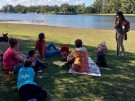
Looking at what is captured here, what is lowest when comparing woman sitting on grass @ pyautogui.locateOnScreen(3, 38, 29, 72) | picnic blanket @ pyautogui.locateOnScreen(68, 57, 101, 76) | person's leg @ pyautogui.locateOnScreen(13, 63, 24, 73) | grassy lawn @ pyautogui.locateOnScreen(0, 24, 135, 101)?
grassy lawn @ pyautogui.locateOnScreen(0, 24, 135, 101)

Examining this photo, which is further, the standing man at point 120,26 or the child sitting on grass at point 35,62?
the standing man at point 120,26

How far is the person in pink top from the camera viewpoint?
28.1 ft

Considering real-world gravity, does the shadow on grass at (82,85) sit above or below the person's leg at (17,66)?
below

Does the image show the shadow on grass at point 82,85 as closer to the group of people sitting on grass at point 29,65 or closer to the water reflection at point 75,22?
the group of people sitting on grass at point 29,65

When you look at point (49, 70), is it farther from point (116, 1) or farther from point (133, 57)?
point (116, 1)

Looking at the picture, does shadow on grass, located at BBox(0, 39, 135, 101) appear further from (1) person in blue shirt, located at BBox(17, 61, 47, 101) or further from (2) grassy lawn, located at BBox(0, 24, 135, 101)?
(1) person in blue shirt, located at BBox(17, 61, 47, 101)

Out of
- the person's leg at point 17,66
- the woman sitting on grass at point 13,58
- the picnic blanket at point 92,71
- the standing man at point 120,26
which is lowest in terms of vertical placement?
the picnic blanket at point 92,71

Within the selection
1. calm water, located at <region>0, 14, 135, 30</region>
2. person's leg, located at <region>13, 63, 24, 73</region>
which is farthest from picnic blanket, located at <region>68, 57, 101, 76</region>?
calm water, located at <region>0, 14, 135, 30</region>

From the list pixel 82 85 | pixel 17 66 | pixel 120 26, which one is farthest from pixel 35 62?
pixel 120 26

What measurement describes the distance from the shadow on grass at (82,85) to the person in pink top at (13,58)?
385mm

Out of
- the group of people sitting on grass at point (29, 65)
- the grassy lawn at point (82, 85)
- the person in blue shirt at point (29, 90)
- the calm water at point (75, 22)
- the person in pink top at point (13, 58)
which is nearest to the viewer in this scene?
the person in blue shirt at point (29, 90)

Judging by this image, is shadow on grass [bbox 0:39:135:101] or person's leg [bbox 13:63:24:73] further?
person's leg [bbox 13:63:24:73]

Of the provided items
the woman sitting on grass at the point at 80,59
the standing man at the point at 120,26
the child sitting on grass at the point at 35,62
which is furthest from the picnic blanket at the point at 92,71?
the standing man at the point at 120,26

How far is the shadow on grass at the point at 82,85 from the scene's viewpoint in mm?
7562
